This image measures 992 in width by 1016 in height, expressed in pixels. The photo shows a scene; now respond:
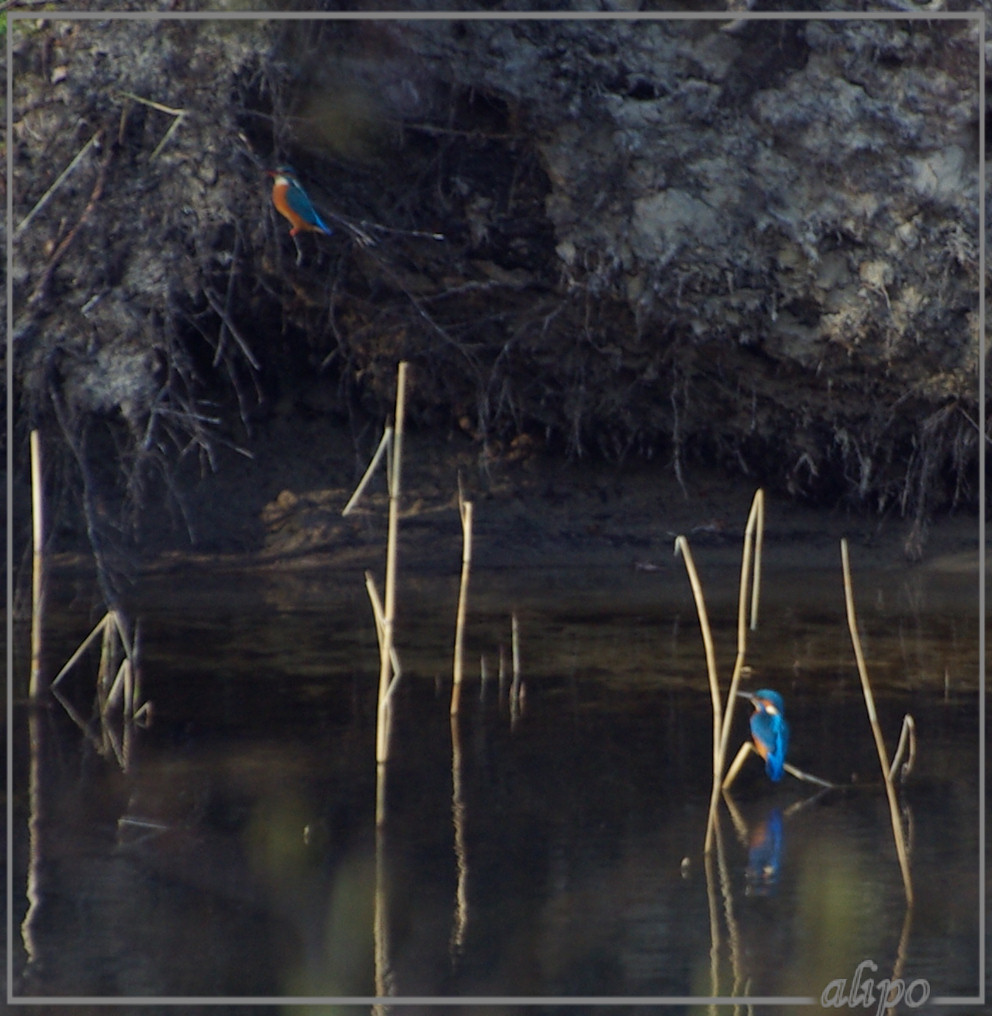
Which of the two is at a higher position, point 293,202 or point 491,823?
point 293,202

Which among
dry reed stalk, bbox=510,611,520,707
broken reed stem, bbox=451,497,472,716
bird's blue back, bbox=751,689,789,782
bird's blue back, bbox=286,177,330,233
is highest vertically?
bird's blue back, bbox=286,177,330,233

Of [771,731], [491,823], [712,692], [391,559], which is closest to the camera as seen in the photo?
[391,559]

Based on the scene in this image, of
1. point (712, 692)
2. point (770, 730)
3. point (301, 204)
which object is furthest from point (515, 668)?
point (301, 204)

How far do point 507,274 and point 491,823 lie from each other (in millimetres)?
4932

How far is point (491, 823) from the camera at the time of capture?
535 cm

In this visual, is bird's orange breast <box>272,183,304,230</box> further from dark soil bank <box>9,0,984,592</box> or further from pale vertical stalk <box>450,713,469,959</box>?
pale vertical stalk <box>450,713,469,959</box>

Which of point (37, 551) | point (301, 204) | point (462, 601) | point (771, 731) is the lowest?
point (771, 731)

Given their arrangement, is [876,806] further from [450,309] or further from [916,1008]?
[450,309]

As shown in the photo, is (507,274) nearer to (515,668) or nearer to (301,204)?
(301,204)

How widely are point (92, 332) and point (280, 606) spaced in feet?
6.65

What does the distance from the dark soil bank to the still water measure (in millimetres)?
1441

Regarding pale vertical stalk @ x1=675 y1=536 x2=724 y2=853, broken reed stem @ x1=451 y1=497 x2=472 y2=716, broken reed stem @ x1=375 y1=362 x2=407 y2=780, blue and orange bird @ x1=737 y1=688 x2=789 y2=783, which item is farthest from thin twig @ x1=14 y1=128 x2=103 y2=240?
blue and orange bird @ x1=737 y1=688 x2=789 y2=783

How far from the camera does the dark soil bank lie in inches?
304

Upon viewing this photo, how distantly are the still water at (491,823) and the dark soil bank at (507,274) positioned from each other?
1441 mm
